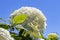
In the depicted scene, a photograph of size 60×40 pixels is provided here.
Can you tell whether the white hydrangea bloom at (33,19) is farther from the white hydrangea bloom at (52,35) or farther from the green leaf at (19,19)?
the white hydrangea bloom at (52,35)

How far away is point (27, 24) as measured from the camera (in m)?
1.95

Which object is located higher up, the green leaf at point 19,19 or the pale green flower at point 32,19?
the pale green flower at point 32,19

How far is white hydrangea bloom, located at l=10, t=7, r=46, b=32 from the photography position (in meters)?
1.94

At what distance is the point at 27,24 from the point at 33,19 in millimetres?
96

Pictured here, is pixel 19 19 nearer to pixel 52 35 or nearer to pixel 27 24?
pixel 27 24

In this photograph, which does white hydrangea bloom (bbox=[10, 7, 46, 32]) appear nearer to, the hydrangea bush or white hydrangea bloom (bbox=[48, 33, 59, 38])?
the hydrangea bush

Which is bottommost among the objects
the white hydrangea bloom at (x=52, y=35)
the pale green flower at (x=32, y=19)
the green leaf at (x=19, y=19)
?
the green leaf at (x=19, y=19)

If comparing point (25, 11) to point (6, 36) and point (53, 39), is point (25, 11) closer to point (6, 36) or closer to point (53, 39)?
point (6, 36)

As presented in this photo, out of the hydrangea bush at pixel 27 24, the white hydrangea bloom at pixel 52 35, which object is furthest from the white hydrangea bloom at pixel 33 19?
the white hydrangea bloom at pixel 52 35

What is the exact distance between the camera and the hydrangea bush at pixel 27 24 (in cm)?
185

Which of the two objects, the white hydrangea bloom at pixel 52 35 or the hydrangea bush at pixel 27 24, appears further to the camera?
the white hydrangea bloom at pixel 52 35

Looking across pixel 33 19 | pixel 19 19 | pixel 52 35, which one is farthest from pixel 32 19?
pixel 52 35

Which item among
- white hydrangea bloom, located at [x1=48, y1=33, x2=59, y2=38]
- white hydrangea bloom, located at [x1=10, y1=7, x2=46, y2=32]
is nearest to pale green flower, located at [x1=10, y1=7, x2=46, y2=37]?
white hydrangea bloom, located at [x1=10, y1=7, x2=46, y2=32]

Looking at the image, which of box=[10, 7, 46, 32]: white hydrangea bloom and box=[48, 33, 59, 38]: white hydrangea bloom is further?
box=[48, 33, 59, 38]: white hydrangea bloom
